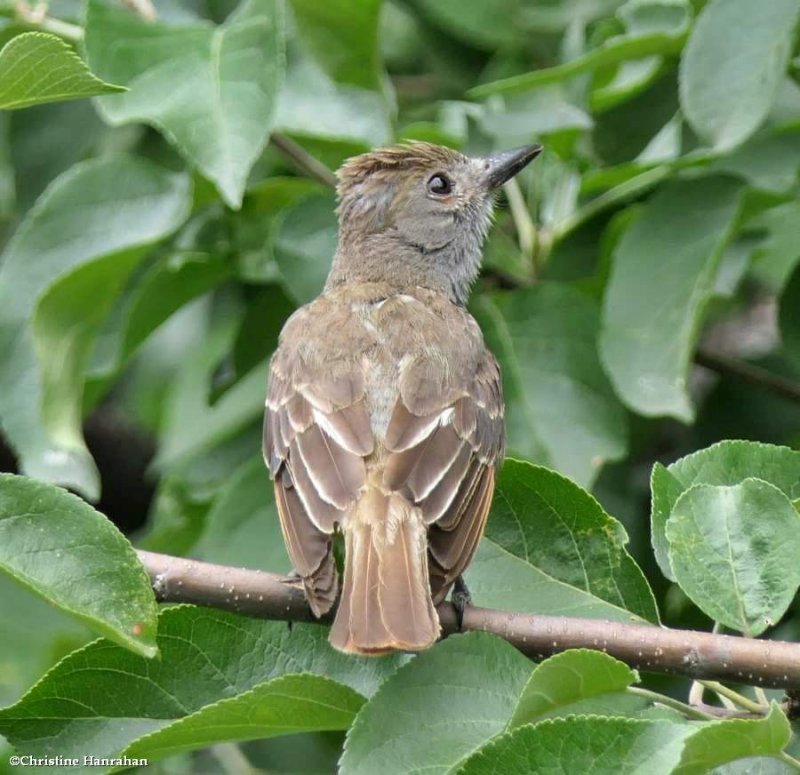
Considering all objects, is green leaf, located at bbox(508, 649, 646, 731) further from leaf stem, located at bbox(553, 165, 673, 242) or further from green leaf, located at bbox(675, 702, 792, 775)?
leaf stem, located at bbox(553, 165, 673, 242)

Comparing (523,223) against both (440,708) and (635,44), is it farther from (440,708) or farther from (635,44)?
(440,708)

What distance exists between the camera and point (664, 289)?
4914 millimetres

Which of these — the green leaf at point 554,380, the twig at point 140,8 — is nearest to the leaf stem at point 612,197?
the green leaf at point 554,380

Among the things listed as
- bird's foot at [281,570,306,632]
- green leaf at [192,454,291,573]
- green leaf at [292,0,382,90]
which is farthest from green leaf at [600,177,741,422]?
bird's foot at [281,570,306,632]

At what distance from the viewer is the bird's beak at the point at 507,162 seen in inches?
214

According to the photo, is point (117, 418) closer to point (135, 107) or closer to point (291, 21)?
point (291, 21)

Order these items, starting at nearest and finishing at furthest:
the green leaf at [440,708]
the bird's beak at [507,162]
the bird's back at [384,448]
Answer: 1. the green leaf at [440,708]
2. the bird's back at [384,448]
3. the bird's beak at [507,162]

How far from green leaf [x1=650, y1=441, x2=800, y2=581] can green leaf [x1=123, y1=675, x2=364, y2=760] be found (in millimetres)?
828

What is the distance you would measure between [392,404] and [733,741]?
1.87 meters

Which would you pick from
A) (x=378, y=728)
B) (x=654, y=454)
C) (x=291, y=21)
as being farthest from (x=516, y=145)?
(x=378, y=728)

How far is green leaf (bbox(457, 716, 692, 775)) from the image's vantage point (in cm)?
270

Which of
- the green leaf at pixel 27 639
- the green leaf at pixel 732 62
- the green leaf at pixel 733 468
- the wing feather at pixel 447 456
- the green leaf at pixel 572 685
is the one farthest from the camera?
the green leaf at pixel 27 639

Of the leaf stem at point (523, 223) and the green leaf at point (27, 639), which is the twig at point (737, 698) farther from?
the green leaf at point (27, 639)

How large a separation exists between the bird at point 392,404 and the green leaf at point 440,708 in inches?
5.5
